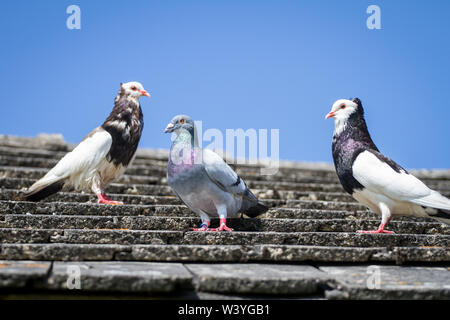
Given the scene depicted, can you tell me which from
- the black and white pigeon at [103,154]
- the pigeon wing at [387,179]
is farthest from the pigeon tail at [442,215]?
the black and white pigeon at [103,154]

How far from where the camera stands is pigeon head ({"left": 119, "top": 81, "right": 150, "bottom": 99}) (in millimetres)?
4570

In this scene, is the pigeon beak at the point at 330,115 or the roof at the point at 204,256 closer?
the roof at the point at 204,256

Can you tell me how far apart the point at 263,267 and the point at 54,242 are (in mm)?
1178

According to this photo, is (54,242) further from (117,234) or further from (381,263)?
(381,263)

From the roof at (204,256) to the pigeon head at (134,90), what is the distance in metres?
0.94

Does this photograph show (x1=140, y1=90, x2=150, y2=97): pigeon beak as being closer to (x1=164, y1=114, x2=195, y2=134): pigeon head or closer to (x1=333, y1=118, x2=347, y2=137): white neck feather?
(x1=164, y1=114, x2=195, y2=134): pigeon head

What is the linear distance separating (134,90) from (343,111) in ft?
6.12

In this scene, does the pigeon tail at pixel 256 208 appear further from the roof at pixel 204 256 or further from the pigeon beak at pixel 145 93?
the pigeon beak at pixel 145 93

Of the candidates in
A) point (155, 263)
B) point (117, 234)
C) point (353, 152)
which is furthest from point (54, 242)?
point (353, 152)

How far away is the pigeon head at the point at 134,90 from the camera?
180 inches

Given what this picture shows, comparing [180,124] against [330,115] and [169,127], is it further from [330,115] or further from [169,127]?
[330,115]

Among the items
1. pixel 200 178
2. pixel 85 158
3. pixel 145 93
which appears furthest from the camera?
pixel 145 93

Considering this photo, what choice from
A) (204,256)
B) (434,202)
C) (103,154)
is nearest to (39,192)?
(103,154)

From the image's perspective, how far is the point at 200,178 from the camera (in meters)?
3.33
